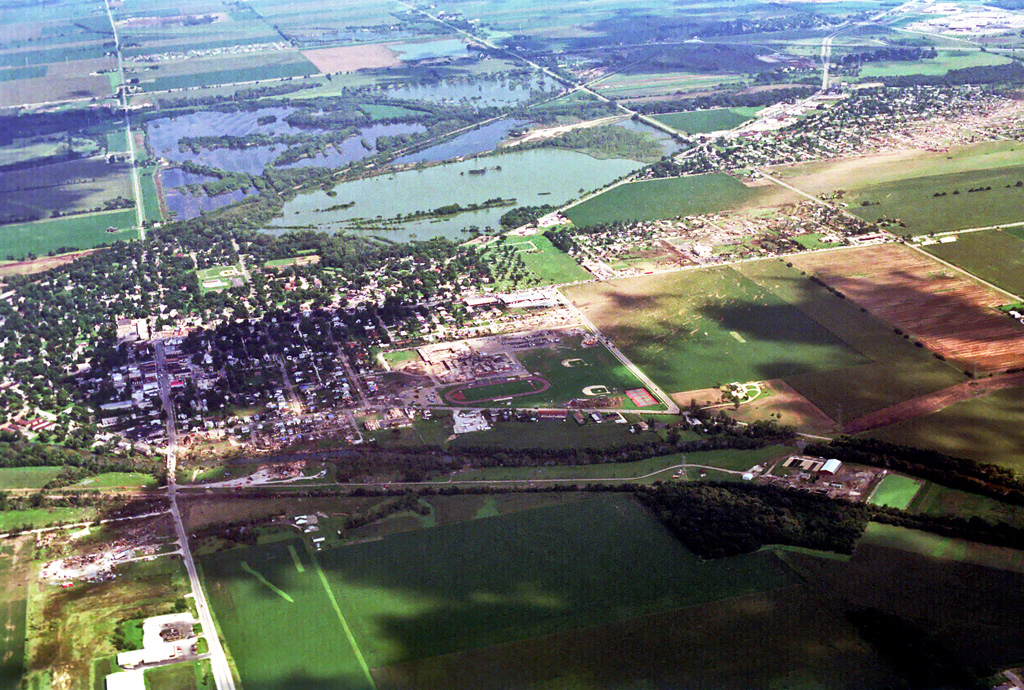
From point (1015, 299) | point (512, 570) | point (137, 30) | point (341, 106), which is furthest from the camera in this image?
point (137, 30)

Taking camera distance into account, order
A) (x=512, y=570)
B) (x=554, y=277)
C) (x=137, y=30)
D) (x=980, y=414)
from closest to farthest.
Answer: (x=512, y=570) < (x=980, y=414) < (x=554, y=277) < (x=137, y=30)

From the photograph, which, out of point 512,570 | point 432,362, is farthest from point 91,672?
point 432,362

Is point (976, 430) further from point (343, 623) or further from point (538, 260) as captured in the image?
point (538, 260)

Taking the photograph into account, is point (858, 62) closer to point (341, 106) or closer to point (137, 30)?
point (341, 106)

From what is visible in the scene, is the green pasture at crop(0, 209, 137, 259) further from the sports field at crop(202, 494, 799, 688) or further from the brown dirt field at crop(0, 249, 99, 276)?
the sports field at crop(202, 494, 799, 688)

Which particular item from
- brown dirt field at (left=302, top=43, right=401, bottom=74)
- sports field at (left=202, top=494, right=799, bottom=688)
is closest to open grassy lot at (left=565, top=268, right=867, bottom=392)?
sports field at (left=202, top=494, right=799, bottom=688)
